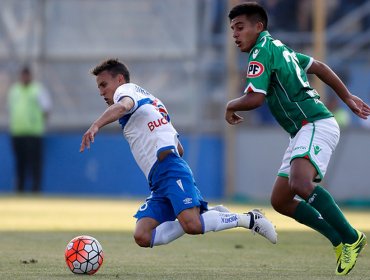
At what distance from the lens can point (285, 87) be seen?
8391mm

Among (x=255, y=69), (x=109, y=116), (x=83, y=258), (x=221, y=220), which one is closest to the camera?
(x=109, y=116)

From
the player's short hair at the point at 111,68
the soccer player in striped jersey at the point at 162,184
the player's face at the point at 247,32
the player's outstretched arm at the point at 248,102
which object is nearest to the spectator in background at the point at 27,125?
the player's short hair at the point at 111,68

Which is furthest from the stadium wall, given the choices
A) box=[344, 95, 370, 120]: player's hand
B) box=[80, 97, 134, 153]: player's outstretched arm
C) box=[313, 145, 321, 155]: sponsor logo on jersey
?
box=[80, 97, 134, 153]: player's outstretched arm

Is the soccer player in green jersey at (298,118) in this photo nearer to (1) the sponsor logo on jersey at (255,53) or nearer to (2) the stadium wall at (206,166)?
(1) the sponsor logo on jersey at (255,53)

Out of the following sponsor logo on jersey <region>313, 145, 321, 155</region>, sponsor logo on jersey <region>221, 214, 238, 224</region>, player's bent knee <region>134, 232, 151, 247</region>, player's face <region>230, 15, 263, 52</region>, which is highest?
player's face <region>230, 15, 263, 52</region>

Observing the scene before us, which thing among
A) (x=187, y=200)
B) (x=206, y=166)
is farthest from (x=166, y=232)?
(x=206, y=166)

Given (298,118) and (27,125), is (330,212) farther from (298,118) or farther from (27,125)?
(27,125)

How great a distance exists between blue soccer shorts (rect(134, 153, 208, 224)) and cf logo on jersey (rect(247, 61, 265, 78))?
0.96 meters

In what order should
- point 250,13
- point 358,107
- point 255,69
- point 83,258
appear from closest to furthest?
point 83,258 → point 255,69 → point 250,13 → point 358,107

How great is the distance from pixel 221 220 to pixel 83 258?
1202mm

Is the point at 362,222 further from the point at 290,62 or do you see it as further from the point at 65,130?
the point at 65,130

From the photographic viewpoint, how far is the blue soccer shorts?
841cm

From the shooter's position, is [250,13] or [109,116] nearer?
[109,116]

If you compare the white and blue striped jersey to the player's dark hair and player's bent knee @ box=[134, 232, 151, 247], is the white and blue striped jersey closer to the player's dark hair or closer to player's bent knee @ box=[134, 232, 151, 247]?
player's bent knee @ box=[134, 232, 151, 247]
